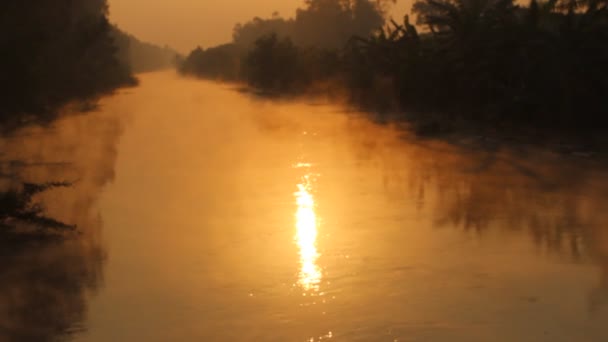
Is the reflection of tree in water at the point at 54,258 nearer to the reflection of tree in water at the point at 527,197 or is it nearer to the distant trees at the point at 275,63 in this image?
the reflection of tree in water at the point at 527,197

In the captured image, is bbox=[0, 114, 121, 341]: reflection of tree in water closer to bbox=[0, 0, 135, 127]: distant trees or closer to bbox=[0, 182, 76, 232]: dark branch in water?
bbox=[0, 182, 76, 232]: dark branch in water

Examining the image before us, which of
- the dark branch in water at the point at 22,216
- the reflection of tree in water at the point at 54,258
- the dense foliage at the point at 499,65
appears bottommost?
the reflection of tree in water at the point at 54,258

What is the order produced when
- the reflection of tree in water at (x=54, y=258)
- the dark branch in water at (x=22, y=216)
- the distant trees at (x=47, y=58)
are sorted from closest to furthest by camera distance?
1. the reflection of tree in water at (x=54, y=258)
2. the dark branch in water at (x=22, y=216)
3. the distant trees at (x=47, y=58)

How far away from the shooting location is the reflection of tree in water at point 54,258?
7066 millimetres

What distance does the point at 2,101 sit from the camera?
68.1ft

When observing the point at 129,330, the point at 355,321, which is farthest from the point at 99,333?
the point at 355,321

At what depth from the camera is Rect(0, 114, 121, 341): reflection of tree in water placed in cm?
707

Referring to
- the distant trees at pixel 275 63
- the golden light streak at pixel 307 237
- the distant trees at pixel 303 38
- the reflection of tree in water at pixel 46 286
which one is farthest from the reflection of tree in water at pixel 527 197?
the distant trees at pixel 303 38

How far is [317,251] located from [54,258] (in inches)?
113

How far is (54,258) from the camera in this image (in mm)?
9289

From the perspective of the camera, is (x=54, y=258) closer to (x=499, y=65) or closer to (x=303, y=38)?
(x=499, y=65)

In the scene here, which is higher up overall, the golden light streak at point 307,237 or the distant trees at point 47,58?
the distant trees at point 47,58

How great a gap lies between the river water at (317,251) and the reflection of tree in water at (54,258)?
30mm

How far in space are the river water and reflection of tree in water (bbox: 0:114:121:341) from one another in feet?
0.10
